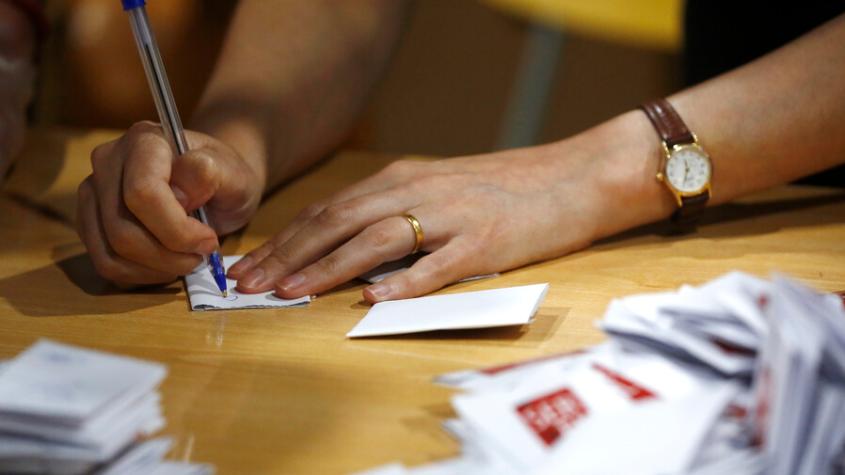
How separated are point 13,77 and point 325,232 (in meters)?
0.63

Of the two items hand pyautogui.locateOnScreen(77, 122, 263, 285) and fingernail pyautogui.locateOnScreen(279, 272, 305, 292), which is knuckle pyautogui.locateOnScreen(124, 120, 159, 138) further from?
fingernail pyautogui.locateOnScreen(279, 272, 305, 292)

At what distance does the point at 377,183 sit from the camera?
103 centimetres

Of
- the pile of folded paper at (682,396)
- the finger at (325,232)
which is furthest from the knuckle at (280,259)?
the pile of folded paper at (682,396)

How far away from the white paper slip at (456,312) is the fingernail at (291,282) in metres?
0.08

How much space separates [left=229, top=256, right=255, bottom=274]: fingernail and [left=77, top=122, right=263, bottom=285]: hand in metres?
0.04

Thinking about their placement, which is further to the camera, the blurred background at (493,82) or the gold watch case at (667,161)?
the blurred background at (493,82)

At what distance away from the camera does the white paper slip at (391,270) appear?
951mm

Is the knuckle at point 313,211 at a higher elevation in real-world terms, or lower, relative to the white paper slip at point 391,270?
higher

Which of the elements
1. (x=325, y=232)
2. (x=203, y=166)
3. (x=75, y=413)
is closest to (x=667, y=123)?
(x=325, y=232)

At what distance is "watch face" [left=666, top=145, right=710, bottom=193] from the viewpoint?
1019 mm

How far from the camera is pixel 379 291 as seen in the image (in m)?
0.89

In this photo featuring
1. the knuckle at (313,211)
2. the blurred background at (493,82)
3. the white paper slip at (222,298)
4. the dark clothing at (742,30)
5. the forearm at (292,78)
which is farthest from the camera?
the blurred background at (493,82)

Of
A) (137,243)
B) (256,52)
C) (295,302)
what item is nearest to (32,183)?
(256,52)

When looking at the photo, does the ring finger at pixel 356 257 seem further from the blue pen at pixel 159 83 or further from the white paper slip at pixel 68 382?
the white paper slip at pixel 68 382
